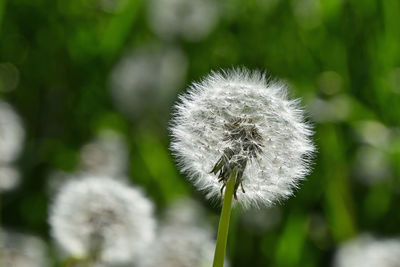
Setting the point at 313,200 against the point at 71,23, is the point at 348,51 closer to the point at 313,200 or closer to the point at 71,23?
the point at 313,200

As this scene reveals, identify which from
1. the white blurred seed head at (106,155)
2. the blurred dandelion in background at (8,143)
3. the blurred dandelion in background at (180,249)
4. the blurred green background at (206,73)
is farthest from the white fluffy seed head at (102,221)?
the white blurred seed head at (106,155)

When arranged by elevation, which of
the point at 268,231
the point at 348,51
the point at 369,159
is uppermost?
the point at 348,51

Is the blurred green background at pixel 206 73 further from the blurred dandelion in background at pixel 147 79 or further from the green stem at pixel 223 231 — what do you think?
the green stem at pixel 223 231

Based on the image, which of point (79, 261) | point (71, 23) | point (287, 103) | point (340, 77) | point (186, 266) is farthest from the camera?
point (71, 23)

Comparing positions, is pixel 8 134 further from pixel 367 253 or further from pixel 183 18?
pixel 183 18

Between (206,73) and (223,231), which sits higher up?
(206,73)

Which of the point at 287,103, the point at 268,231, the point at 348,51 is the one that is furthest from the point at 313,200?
the point at 287,103

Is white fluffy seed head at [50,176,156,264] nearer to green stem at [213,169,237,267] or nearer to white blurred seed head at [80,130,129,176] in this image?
green stem at [213,169,237,267]

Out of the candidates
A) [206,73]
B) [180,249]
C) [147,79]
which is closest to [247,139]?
[180,249]
